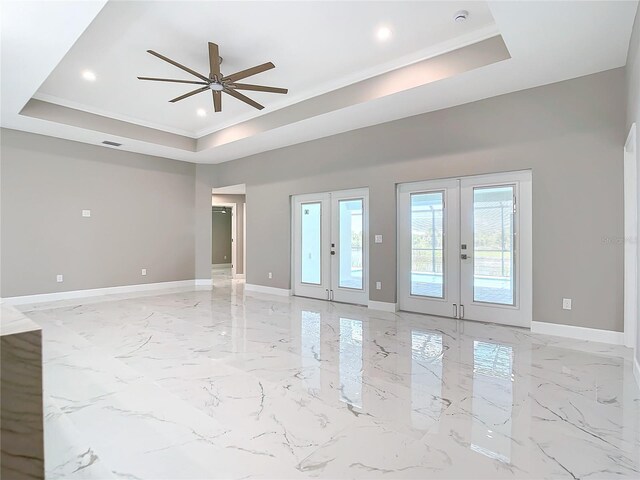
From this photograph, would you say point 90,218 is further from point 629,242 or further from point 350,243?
point 629,242

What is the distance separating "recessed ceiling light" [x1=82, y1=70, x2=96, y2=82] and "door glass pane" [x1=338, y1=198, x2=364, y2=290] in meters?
4.11

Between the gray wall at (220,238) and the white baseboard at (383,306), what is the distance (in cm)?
876

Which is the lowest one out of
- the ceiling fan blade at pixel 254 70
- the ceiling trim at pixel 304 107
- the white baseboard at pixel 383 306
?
the white baseboard at pixel 383 306

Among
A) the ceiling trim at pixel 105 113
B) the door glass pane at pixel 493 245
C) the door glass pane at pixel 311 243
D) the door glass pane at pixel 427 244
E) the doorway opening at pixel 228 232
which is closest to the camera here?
the door glass pane at pixel 493 245

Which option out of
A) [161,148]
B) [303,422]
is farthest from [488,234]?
[161,148]

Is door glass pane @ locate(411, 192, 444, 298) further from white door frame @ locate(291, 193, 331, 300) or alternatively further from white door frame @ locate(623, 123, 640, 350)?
white door frame @ locate(623, 123, 640, 350)

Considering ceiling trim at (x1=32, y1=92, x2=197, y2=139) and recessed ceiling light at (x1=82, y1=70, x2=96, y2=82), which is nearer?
recessed ceiling light at (x1=82, y1=70, x2=96, y2=82)

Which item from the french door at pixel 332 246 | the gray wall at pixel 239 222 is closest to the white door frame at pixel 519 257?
the french door at pixel 332 246

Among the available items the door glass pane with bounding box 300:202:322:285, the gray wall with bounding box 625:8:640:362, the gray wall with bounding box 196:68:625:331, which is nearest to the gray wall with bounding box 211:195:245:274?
the door glass pane with bounding box 300:202:322:285

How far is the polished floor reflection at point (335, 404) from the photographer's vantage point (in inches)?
73.2

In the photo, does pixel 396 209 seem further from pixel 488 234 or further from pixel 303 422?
pixel 303 422

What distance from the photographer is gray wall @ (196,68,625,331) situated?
12.9 ft

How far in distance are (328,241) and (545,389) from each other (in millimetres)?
4346

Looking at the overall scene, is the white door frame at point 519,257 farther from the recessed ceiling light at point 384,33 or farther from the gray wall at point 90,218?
the gray wall at point 90,218
